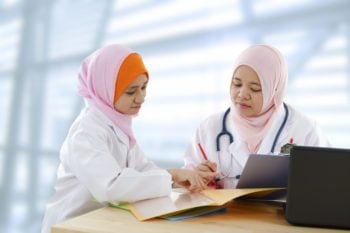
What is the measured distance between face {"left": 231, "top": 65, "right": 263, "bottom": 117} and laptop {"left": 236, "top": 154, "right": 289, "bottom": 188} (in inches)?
21.0

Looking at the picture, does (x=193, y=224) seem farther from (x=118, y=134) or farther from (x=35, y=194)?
(x=35, y=194)

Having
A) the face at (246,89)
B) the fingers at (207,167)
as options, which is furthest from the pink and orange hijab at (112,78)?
the face at (246,89)

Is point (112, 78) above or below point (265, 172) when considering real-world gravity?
above

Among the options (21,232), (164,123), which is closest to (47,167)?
(21,232)

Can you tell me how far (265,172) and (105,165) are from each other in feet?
1.30

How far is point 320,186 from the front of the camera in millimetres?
864

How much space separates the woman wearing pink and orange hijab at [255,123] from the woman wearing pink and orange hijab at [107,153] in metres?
0.28

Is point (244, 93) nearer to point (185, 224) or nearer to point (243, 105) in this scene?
point (243, 105)

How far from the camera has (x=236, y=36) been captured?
2305 millimetres

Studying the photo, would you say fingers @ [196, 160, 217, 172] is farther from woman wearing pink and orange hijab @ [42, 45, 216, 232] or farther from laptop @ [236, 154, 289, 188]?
laptop @ [236, 154, 289, 188]

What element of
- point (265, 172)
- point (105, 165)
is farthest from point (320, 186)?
point (105, 165)

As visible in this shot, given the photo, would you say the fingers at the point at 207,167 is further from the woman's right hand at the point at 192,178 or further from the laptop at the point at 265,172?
the laptop at the point at 265,172

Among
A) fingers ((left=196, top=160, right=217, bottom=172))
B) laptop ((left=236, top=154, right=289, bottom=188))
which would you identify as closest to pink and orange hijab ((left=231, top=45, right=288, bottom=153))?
fingers ((left=196, top=160, right=217, bottom=172))

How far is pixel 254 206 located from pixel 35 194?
1.93m
